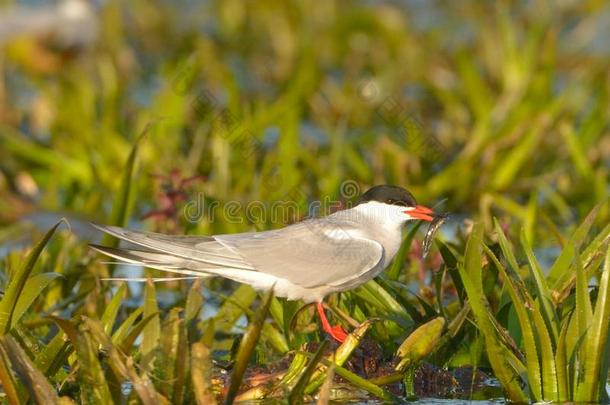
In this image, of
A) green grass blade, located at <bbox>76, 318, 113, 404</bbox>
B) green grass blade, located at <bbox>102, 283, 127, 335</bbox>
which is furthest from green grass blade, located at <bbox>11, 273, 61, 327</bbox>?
green grass blade, located at <bbox>76, 318, 113, 404</bbox>

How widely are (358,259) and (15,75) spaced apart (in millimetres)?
7242

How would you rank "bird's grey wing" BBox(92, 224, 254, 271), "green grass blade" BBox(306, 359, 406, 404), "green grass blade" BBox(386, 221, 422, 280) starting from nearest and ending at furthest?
1. "green grass blade" BBox(306, 359, 406, 404)
2. "bird's grey wing" BBox(92, 224, 254, 271)
3. "green grass blade" BBox(386, 221, 422, 280)

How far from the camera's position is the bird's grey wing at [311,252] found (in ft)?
12.7

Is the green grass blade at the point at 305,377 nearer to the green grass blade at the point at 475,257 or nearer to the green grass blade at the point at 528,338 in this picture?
the green grass blade at the point at 528,338

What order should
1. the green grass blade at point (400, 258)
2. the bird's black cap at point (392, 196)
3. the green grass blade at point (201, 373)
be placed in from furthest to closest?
the green grass blade at point (400, 258), the bird's black cap at point (392, 196), the green grass blade at point (201, 373)

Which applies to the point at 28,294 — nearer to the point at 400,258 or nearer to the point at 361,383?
the point at 361,383

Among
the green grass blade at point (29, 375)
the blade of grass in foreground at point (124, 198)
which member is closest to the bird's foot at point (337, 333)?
the green grass blade at point (29, 375)

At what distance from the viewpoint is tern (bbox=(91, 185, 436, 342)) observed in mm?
3855

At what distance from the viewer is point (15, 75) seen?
10414 mm

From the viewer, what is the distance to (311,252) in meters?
3.99

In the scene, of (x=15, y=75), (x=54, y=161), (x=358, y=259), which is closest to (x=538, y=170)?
(x=54, y=161)

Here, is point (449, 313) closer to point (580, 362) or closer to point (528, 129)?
point (580, 362)

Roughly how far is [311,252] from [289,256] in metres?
0.08

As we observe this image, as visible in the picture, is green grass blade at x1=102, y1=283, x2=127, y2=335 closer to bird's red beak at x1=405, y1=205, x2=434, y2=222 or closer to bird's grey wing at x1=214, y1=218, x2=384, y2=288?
bird's grey wing at x1=214, y1=218, x2=384, y2=288
